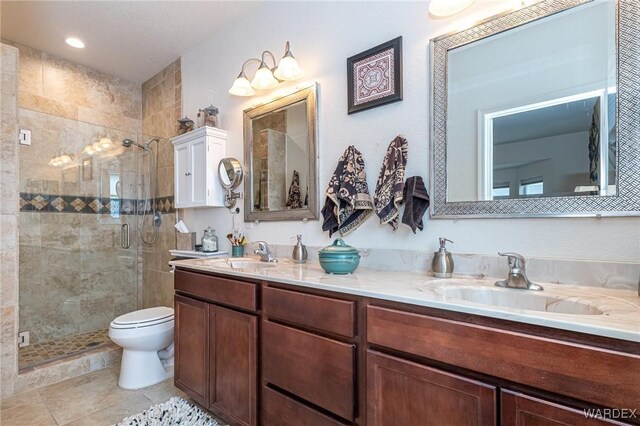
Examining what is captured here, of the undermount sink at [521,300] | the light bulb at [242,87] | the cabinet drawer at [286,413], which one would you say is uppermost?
the light bulb at [242,87]

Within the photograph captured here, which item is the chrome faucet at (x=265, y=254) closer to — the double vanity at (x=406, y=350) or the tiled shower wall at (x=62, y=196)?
the double vanity at (x=406, y=350)

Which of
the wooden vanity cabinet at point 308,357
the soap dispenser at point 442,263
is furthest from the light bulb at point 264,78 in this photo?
the soap dispenser at point 442,263

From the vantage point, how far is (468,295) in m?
1.16

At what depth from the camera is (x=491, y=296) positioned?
3.74ft

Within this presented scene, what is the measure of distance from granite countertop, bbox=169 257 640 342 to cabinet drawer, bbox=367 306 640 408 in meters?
0.05

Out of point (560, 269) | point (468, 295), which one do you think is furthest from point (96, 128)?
point (560, 269)

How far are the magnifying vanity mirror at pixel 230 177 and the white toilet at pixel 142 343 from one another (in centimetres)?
95

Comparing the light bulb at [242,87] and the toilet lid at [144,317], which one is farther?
the light bulb at [242,87]

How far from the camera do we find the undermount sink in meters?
0.94

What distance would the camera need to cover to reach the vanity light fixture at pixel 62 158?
2.77 meters

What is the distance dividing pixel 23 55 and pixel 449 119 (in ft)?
12.0

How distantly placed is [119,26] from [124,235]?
192 cm

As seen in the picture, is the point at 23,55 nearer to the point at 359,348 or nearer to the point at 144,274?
the point at 144,274

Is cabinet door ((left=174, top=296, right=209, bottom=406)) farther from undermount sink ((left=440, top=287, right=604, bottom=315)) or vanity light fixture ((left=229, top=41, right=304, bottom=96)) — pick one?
vanity light fixture ((left=229, top=41, right=304, bottom=96))
